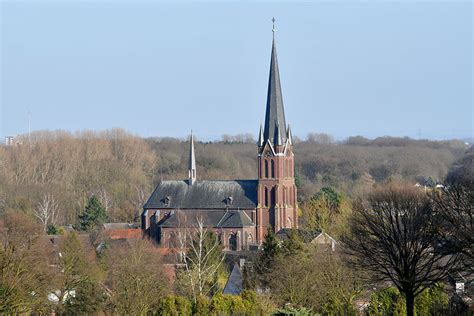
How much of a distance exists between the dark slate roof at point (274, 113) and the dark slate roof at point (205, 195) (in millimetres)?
4786

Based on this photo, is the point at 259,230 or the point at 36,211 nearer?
the point at 259,230

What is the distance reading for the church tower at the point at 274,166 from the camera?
304ft

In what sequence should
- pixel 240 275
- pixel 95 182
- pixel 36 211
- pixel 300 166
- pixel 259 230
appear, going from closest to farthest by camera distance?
pixel 240 275 < pixel 259 230 < pixel 36 211 < pixel 95 182 < pixel 300 166

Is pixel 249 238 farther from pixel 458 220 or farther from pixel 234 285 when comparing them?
pixel 458 220

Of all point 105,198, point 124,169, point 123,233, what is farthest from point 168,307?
point 124,169

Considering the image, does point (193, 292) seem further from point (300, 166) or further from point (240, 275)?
point (300, 166)

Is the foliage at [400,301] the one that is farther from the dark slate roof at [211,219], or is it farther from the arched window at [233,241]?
the dark slate roof at [211,219]

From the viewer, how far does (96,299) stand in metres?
49.9

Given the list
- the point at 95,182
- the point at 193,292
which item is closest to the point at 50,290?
the point at 193,292

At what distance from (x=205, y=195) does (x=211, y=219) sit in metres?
2.72

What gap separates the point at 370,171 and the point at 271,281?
108 metres

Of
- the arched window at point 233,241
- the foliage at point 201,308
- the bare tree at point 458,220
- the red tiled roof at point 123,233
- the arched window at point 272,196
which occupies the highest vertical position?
the bare tree at point 458,220

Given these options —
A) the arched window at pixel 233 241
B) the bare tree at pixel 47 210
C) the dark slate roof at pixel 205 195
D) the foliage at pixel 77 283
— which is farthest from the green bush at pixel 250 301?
the bare tree at pixel 47 210

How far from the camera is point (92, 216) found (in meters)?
102
